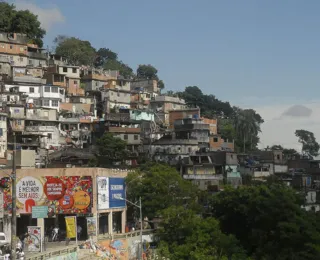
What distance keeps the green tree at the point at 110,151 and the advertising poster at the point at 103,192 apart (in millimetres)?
17010

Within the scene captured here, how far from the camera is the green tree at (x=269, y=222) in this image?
135 ft

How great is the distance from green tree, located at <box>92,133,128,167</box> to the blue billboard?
49.8 feet

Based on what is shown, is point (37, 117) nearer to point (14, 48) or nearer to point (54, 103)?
point (54, 103)

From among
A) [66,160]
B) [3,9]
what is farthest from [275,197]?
[3,9]

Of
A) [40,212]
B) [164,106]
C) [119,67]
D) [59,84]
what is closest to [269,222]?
[40,212]

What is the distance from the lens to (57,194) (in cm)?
4353

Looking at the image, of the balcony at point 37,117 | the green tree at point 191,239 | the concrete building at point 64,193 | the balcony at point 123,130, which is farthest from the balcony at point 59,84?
the green tree at point 191,239

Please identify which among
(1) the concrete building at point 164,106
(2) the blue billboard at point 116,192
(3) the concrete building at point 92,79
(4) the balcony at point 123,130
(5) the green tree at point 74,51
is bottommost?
(2) the blue billboard at point 116,192

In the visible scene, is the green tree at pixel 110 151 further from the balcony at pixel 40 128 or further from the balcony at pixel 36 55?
the balcony at pixel 36 55

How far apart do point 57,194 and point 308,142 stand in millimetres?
68742

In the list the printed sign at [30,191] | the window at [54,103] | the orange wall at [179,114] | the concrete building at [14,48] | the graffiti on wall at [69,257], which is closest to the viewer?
the graffiti on wall at [69,257]

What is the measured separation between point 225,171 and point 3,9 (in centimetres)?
4038

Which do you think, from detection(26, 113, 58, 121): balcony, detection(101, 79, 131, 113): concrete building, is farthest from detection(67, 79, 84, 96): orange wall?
detection(26, 113, 58, 121): balcony

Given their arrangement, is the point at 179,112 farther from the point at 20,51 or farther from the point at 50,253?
the point at 50,253
